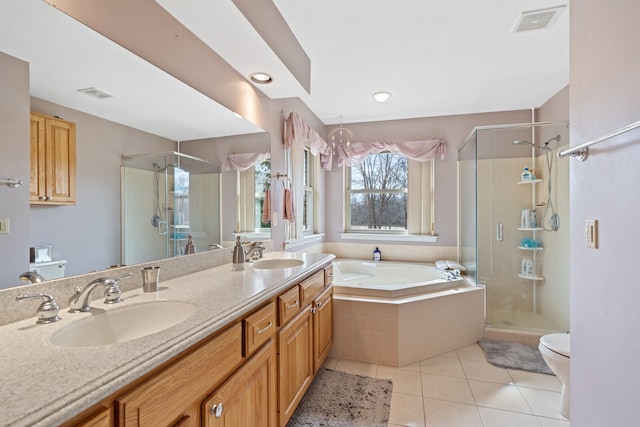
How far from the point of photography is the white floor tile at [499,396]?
188 centimetres

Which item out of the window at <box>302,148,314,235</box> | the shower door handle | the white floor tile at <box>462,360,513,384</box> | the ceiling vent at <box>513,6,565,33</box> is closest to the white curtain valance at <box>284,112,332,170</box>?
the window at <box>302,148,314,235</box>

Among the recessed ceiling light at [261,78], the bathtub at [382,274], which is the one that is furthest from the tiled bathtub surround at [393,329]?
the recessed ceiling light at [261,78]

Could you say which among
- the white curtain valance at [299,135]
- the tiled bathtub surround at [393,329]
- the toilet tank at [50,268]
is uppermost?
the white curtain valance at [299,135]

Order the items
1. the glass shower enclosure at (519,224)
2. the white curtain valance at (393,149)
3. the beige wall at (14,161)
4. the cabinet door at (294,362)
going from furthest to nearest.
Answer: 1. the white curtain valance at (393,149)
2. the glass shower enclosure at (519,224)
3. the cabinet door at (294,362)
4. the beige wall at (14,161)

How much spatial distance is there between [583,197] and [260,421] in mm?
1642

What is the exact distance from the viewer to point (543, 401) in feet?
6.35

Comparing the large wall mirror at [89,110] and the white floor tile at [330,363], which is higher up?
the large wall mirror at [89,110]

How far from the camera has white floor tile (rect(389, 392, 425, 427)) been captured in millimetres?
1748

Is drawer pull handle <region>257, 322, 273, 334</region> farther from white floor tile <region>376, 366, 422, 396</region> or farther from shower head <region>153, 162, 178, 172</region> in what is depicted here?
white floor tile <region>376, 366, 422, 396</region>

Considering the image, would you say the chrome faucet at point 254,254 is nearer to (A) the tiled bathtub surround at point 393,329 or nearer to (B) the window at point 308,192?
(A) the tiled bathtub surround at point 393,329

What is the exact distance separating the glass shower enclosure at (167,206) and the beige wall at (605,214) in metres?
1.87

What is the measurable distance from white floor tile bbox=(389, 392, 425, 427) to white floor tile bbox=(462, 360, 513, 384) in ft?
1.86

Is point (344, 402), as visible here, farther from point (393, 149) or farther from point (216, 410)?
point (393, 149)

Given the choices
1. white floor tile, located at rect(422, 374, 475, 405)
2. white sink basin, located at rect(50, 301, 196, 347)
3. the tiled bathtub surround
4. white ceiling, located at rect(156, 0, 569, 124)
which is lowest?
white floor tile, located at rect(422, 374, 475, 405)
